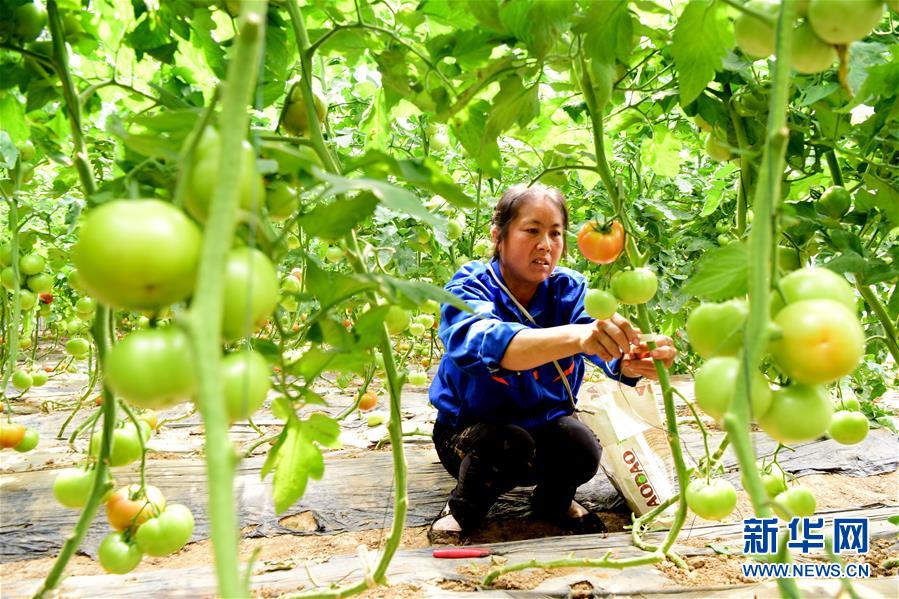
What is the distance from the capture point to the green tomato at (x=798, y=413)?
1.61 ft

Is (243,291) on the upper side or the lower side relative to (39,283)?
lower

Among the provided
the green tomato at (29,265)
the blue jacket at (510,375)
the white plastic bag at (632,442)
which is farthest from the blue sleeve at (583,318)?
the green tomato at (29,265)

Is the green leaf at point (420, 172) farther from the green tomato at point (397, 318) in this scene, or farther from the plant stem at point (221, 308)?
the green tomato at point (397, 318)

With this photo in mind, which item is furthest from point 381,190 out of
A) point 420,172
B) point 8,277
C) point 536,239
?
point 8,277

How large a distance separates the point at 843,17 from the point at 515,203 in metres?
1.78

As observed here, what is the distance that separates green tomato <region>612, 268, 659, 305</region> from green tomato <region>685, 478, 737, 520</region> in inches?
16.1

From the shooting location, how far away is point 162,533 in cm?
94

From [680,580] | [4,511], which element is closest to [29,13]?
[680,580]

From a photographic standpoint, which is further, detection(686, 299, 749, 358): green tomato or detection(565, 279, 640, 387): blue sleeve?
detection(565, 279, 640, 387): blue sleeve

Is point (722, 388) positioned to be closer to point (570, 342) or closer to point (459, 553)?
point (570, 342)

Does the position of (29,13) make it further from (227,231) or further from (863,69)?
(863,69)

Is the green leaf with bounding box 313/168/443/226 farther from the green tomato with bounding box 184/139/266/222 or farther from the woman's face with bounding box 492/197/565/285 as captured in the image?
the woman's face with bounding box 492/197/565/285

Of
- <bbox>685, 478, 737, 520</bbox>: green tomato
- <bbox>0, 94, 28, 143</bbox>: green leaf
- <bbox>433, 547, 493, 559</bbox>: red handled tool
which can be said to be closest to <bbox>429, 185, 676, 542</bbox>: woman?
<bbox>433, 547, 493, 559</bbox>: red handled tool

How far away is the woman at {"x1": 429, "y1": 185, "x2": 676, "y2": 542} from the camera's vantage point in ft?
7.42
